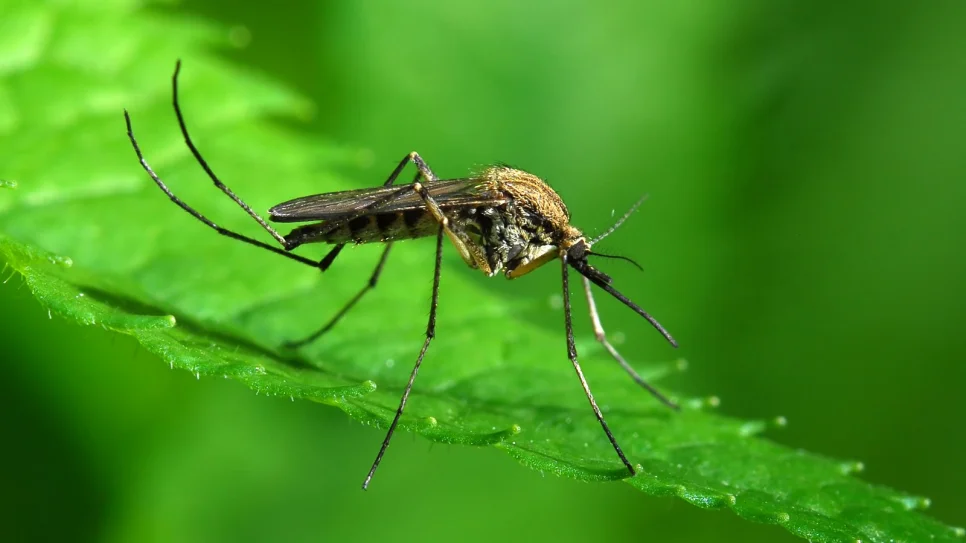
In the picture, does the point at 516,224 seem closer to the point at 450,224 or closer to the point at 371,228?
the point at 450,224

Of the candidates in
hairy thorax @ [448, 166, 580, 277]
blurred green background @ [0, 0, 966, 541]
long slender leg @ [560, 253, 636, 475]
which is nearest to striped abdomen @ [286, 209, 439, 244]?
hairy thorax @ [448, 166, 580, 277]

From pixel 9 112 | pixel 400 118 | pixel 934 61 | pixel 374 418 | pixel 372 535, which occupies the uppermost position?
pixel 934 61

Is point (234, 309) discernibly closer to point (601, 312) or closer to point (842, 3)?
point (601, 312)

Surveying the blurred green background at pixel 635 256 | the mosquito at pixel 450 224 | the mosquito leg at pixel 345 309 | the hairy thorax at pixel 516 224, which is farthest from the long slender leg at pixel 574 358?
the blurred green background at pixel 635 256

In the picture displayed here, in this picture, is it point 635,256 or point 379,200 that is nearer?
point 379,200

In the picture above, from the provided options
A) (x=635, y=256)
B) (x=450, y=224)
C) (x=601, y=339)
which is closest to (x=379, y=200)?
(x=450, y=224)

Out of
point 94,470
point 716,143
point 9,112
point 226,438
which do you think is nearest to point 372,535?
point 226,438

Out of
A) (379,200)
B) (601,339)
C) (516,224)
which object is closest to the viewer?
(379,200)

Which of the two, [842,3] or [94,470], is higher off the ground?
[842,3]
